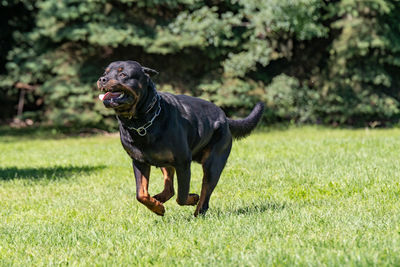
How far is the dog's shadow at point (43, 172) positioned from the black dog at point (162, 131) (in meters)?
4.07

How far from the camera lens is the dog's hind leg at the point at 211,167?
19.5 feet

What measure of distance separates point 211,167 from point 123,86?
1.57m

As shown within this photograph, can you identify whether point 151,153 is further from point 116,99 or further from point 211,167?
point 211,167

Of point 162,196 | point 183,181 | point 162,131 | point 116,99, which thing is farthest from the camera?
point 162,196

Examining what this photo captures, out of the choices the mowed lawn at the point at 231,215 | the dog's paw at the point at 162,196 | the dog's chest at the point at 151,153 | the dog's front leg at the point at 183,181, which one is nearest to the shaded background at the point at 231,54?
the mowed lawn at the point at 231,215

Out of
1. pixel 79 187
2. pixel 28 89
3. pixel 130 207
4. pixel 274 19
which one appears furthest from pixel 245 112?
pixel 130 207

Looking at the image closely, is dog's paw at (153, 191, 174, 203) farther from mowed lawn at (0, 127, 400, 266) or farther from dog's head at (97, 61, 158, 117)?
dog's head at (97, 61, 158, 117)

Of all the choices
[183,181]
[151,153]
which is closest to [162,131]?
[151,153]

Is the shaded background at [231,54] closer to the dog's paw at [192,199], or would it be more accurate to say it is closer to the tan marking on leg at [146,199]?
the dog's paw at [192,199]

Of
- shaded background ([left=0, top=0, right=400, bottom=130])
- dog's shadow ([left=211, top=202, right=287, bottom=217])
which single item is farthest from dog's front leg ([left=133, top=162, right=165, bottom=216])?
shaded background ([left=0, top=0, right=400, bottom=130])

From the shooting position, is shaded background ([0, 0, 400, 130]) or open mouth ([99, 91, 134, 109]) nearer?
open mouth ([99, 91, 134, 109])

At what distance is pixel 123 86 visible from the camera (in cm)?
490

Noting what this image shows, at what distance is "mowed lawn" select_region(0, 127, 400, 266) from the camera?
4.29 m

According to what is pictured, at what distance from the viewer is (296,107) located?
743 inches
